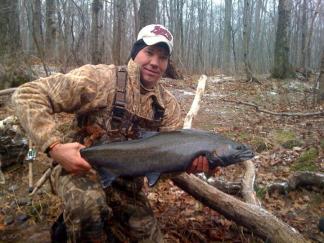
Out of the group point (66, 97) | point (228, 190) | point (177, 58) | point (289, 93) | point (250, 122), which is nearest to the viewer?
point (66, 97)

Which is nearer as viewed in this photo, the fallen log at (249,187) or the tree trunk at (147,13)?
the fallen log at (249,187)

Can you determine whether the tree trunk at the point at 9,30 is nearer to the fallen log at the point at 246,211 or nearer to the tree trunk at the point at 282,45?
the fallen log at the point at 246,211

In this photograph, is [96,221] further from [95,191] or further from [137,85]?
[137,85]

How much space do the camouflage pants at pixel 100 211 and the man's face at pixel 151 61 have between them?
3.44 ft

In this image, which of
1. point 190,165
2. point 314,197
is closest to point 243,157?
point 190,165

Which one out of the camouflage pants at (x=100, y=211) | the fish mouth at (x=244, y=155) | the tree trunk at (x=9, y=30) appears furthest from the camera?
the tree trunk at (x=9, y=30)

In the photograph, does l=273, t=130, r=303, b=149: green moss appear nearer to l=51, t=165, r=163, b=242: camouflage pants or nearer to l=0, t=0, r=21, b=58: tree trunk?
l=51, t=165, r=163, b=242: camouflage pants

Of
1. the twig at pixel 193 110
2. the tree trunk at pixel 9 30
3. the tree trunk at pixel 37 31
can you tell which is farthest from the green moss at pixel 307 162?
the tree trunk at pixel 9 30

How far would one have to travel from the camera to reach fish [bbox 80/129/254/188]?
10.0ft

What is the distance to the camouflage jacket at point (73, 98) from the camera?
319 centimetres

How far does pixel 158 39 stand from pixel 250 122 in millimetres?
5822

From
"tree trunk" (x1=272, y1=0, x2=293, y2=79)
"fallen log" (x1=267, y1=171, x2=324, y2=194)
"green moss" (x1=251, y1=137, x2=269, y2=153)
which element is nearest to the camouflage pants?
"fallen log" (x1=267, y1=171, x2=324, y2=194)

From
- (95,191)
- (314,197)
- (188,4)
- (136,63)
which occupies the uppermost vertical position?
(188,4)

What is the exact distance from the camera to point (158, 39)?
3629 millimetres
